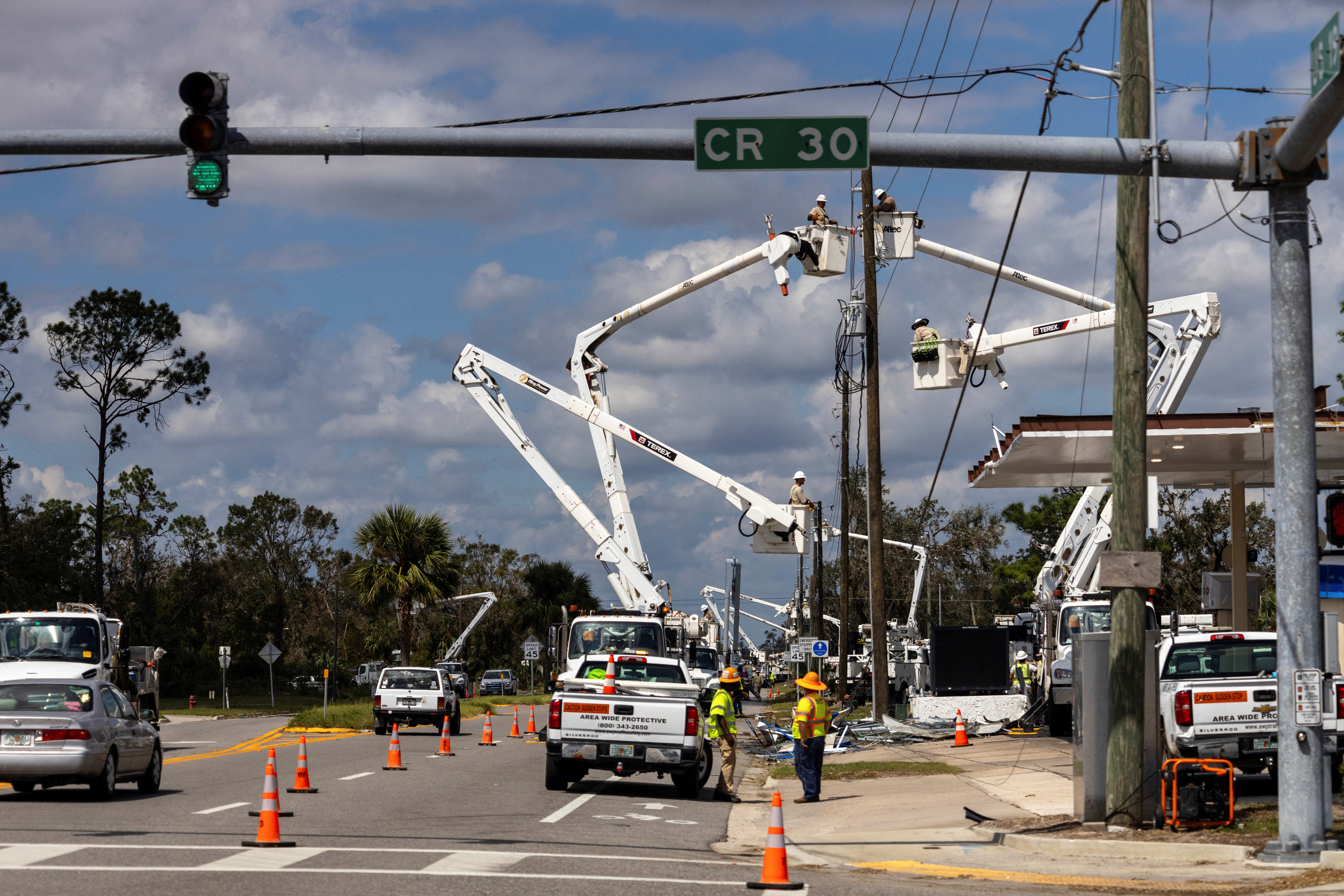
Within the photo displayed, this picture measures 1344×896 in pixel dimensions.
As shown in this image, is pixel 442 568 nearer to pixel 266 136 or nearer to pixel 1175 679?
pixel 1175 679

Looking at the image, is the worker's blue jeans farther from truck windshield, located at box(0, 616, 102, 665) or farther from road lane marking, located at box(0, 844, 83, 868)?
truck windshield, located at box(0, 616, 102, 665)

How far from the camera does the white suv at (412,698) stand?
34.1 meters

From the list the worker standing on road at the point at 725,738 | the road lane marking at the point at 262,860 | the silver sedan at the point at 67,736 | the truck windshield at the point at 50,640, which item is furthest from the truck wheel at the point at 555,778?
the truck windshield at the point at 50,640

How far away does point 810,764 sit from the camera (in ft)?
61.7

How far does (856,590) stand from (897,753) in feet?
205

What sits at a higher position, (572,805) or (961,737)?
(572,805)

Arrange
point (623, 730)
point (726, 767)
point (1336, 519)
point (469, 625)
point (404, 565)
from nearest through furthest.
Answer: point (1336, 519) → point (623, 730) → point (726, 767) → point (404, 565) → point (469, 625)

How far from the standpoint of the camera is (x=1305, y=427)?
1212 cm

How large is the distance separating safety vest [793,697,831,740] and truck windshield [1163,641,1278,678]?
13.8 feet

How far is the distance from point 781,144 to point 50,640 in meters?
16.7

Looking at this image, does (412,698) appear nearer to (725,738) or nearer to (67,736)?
(725,738)

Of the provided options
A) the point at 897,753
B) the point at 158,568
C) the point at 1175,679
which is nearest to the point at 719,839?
the point at 1175,679

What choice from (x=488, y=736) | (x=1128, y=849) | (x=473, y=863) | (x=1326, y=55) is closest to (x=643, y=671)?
(x=1128, y=849)

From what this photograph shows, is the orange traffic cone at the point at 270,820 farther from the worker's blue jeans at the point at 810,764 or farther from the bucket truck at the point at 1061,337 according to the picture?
the bucket truck at the point at 1061,337
